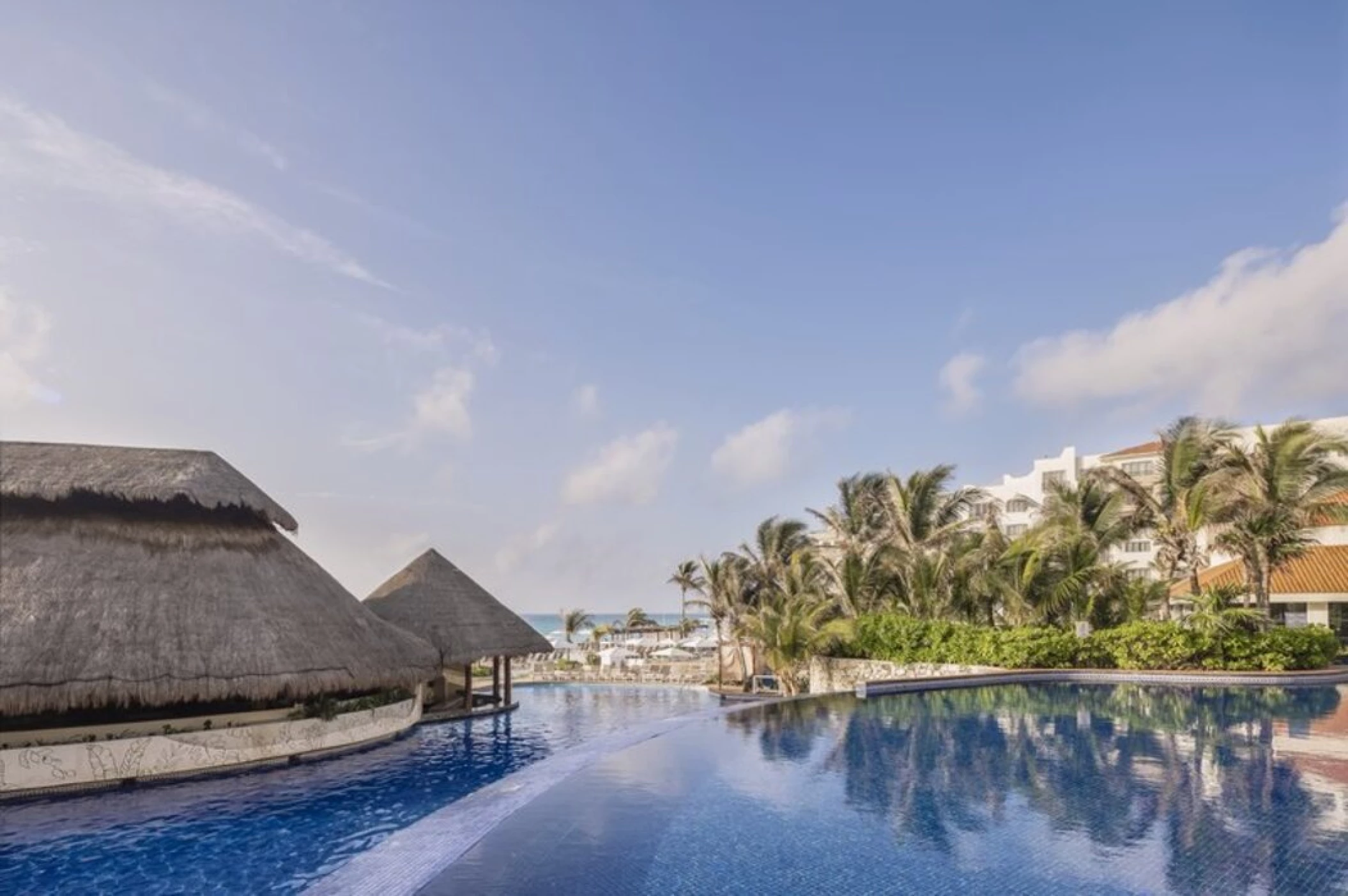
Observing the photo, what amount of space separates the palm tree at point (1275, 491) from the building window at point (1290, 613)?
291 inches

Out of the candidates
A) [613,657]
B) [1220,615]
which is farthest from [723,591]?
[1220,615]

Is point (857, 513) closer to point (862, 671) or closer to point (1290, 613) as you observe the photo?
point (862, 671)

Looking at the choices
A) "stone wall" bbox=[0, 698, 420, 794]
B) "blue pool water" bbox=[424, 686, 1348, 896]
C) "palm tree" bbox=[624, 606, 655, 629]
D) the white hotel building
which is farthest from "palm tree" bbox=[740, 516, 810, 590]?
"stone wall" bbox=[0, 698, 420, 794]

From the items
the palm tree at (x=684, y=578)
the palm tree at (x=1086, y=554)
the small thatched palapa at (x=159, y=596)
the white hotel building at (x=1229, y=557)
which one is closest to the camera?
the small thatched palapa at (x=159, y=596)

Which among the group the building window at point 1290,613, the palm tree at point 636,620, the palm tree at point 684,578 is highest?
the palm tree at point 684,578

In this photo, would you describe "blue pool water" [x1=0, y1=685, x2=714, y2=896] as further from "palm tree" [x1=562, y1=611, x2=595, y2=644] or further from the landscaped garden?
"palm tree" [x1=562, y1=611, x2=595, y2=644]

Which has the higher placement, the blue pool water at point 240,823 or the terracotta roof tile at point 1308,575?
the terracotta roof tile at point 1308,575

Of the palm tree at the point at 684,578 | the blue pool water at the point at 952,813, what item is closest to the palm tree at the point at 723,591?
the palm tree at the point at 684,578

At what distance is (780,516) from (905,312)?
1155 centimetres

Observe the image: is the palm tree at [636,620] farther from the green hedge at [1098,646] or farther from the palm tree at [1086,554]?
the palm tree at [1086,554]

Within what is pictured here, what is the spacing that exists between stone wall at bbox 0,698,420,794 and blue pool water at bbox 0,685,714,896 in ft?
0.89

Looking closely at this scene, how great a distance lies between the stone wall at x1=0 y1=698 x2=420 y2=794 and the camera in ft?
30.2

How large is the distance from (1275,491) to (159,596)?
74.5ft

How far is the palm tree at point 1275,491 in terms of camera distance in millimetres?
18078
